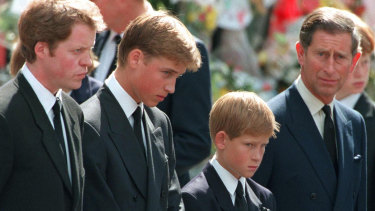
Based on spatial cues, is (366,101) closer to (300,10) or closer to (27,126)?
(27,126)

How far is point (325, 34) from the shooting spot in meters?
4.50

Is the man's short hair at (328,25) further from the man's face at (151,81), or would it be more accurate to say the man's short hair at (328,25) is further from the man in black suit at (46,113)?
the man in black suit at (46,113)

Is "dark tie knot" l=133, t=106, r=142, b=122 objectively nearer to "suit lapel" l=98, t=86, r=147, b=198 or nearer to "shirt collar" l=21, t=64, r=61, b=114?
"suit lapel" l=98, t=86, r=147, b=198

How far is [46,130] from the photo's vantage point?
3.37 m

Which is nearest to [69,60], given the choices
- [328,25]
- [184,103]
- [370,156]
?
[184,103]

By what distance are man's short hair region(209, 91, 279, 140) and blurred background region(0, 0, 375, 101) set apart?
11.8ft

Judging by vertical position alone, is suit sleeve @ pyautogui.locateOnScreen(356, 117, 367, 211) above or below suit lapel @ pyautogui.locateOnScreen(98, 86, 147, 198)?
below

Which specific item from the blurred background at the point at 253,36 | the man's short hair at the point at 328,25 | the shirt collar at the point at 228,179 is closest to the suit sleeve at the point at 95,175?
the shirt collar at the point at 228,179

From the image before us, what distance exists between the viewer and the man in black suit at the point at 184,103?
4.70 m

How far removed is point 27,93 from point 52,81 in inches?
4.7

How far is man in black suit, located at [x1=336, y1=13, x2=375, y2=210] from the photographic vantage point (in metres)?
5.22

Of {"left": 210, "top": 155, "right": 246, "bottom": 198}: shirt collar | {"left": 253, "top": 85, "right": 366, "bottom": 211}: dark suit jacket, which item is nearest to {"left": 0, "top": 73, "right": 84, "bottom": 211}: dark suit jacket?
{"left": 210, "top": 155, "right": 246, "bottom": 198}: shirt collar

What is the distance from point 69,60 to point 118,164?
0.53 metres

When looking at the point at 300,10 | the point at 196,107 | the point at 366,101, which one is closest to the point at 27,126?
the point at 196,107
